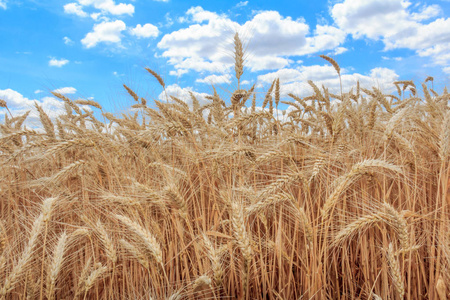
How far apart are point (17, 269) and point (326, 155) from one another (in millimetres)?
1982

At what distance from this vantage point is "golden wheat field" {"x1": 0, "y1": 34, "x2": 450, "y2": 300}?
1786 mm

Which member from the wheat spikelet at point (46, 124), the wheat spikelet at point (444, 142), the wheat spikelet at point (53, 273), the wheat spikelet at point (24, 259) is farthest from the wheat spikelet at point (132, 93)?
the wheat spikelet at point (444, 142)

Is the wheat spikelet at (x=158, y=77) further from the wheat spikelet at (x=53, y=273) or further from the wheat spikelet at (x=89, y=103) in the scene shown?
the wheat spikelet at (x=53, y=273)

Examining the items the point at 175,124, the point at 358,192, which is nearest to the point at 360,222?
the point at 358,192

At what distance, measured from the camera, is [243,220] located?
1676 millimetres

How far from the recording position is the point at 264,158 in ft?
6.85

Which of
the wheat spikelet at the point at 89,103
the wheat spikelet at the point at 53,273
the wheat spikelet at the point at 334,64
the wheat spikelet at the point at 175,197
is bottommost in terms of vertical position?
the wheat spikelet at the point at 53,273

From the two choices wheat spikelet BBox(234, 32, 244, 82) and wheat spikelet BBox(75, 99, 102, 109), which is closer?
wheat spikelet BBox(234, 32, 244, 82)

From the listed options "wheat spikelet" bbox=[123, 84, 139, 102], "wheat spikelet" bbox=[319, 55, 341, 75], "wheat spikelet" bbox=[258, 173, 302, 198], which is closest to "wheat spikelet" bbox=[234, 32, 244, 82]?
"wheat spikelet" bbox=[258, 173, 302, 198]

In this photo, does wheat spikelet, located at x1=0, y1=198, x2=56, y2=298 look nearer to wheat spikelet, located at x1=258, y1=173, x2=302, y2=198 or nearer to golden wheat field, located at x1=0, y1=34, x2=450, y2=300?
golden wheat field, located at x1=0, y1=34, x2=450, y2=300

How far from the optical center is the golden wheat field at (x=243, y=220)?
1.79m

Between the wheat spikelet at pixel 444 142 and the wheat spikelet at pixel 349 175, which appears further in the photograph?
the wheat spikelet at pixel 444 142

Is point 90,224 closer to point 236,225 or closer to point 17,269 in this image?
point 17,269

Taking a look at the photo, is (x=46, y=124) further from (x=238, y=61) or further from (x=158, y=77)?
(x=238, y=61)
